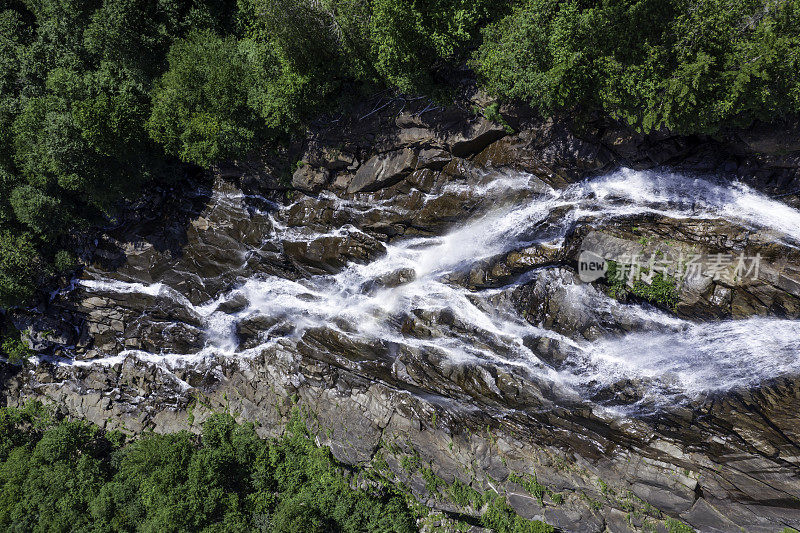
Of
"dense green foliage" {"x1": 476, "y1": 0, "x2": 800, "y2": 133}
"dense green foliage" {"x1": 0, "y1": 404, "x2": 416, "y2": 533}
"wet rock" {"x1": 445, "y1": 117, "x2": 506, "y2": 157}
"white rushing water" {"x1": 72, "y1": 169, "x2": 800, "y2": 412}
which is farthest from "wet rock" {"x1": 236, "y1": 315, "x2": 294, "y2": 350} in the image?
"dense green foliage" {"x1": 476, "y1": 0, "x2": 800, "y2": 133}

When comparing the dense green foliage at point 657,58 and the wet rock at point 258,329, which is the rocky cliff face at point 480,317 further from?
the dense green foliage at point 657,58

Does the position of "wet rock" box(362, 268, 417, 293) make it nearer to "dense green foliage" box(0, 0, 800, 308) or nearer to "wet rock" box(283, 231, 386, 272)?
"wet rock" box(283, 231, 386, 272)

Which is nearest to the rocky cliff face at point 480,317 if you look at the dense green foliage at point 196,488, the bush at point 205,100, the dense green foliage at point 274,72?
the dense green foliage at point 196,488

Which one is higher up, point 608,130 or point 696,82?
point 696,82

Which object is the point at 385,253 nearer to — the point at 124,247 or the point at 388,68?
the point at 388,68

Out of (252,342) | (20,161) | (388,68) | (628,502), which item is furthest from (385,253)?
(20,161)
